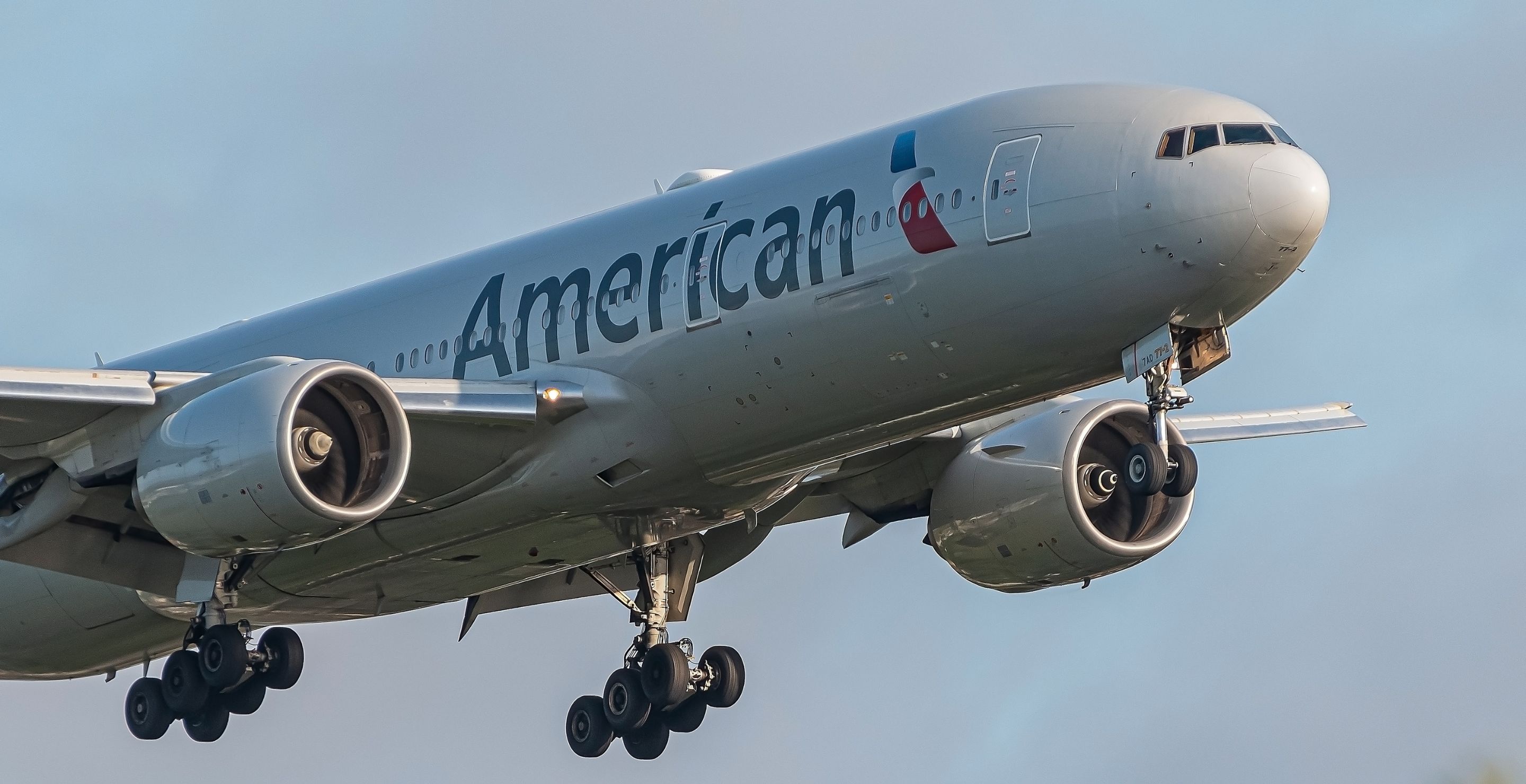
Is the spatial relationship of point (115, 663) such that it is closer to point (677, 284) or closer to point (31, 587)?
point (31, 587)

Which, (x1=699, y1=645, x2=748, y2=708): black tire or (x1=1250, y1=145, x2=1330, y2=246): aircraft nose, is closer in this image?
(x1=1250, y1=145, x2=1330, y2=246): aircraft nose

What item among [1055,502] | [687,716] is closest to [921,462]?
[1055,502]

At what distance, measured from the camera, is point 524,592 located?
36875mm

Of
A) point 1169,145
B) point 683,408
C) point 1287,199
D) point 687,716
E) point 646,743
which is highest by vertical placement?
point 1169,145

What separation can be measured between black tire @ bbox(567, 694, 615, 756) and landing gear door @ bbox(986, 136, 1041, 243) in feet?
34.1

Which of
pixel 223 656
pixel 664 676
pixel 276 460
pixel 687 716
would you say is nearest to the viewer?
pixel 276 460

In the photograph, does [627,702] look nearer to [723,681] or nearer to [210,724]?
[723,681]

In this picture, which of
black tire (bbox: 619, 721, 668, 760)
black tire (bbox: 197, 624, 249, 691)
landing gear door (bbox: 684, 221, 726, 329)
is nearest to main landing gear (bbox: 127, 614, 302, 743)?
black tire (bbox: 197, 624, 249, 691)

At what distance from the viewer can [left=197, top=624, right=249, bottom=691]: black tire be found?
3139 cm

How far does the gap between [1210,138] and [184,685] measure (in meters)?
14.7

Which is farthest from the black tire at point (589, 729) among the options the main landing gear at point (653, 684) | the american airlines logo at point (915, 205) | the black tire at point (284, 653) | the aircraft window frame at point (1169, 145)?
the aircraft window frame at point (1169, 145)

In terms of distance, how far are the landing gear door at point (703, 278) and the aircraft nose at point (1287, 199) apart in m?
6.45

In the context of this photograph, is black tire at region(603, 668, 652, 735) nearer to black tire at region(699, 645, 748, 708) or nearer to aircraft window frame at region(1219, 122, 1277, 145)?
black tire at region(699, 645, 748, 708)

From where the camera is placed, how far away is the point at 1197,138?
26.7 meters
